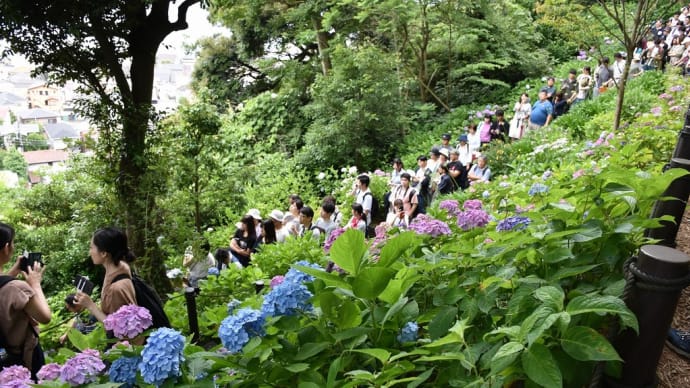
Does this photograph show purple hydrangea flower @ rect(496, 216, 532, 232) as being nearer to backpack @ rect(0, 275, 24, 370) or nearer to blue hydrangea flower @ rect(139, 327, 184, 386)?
blue hydrangea flower @ rect(139, 327, 184, 386)

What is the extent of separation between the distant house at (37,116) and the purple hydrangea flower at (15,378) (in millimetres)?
77756

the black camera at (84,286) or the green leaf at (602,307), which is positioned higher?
the green leaf at (602,307)

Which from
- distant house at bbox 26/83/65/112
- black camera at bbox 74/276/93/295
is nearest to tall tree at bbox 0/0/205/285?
black camera at bbox 74/276/93/295

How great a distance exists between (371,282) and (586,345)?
20.6 inches

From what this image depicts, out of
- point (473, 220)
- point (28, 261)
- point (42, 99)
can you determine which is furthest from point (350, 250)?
point (42, 99)

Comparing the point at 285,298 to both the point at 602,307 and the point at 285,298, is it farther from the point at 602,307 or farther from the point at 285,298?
the point at 602,307

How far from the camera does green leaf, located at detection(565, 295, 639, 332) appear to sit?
1114mm

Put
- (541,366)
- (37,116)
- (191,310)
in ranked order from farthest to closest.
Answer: (37,116) < (191,310) < (541,366)

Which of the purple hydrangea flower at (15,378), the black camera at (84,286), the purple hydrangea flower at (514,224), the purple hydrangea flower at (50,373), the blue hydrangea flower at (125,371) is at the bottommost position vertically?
the black camera at (84,286)

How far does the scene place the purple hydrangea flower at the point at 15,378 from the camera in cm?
138

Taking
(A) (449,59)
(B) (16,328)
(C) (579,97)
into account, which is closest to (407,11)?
(A) (449,59)

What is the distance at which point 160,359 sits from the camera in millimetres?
1221

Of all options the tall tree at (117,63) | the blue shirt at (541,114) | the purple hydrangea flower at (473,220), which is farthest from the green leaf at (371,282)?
the blue shirt at (541,114)

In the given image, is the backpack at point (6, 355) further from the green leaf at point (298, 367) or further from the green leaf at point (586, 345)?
the green leaf at point (586, 345)
